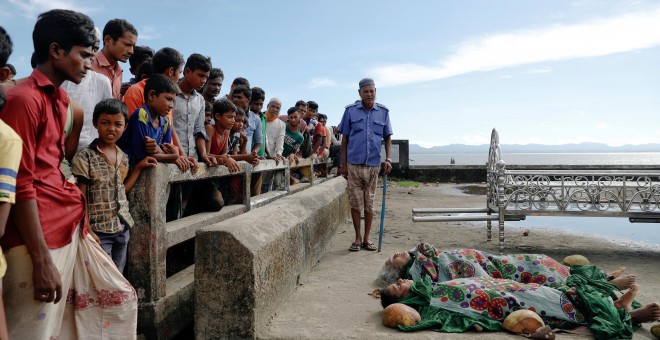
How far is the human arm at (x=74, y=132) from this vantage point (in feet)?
7.25

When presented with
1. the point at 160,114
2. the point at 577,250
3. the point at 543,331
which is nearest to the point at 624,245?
the point at 577,250

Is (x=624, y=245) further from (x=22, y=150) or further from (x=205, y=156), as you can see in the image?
(x=22, y=150)

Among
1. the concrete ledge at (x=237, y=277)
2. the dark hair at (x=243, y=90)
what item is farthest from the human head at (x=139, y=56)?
the concrete ledge at (x=237, y=277)

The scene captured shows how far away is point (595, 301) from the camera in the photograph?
9.89 ft

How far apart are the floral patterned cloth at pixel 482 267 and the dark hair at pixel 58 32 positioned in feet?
8.72

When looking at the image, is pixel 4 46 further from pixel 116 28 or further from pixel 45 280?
pixel 116 28

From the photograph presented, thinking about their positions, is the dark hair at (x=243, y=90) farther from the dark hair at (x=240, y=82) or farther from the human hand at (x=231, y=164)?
the human hand at (x=231, y=164)

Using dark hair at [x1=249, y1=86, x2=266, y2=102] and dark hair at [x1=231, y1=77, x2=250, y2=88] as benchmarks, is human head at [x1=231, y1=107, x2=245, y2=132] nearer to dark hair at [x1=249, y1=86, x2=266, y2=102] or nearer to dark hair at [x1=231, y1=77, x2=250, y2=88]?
dark hair at [x1=231, y1=77, x2=250, y2=88]

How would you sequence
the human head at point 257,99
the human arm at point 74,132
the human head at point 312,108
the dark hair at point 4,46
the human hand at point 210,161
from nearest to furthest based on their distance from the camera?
the dark hair at point 4,46
the human arm at point 74,132
the human hand at point 210,161
the human head at point 257,99
the human head at point 312,108

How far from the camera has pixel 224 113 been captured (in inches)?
174

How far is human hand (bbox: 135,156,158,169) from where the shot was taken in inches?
110

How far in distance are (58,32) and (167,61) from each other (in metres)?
1.66

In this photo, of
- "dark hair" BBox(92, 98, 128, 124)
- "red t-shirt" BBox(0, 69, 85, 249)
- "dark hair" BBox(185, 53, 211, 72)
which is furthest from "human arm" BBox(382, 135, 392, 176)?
"red t-shirt" BBox(0, 69, 85, 249)

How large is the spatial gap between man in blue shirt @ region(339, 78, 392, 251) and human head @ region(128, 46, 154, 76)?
221cm
